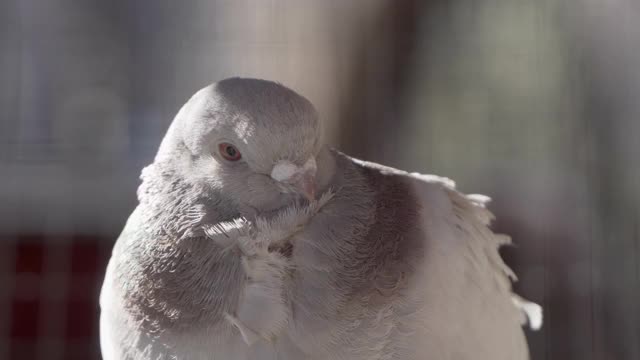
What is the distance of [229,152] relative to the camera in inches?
54.9

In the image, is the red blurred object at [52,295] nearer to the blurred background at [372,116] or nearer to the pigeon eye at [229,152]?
the blurred background at [372,116]

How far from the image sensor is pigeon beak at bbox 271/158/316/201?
1341mm

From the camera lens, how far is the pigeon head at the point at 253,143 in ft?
4.41

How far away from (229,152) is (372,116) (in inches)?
60.4

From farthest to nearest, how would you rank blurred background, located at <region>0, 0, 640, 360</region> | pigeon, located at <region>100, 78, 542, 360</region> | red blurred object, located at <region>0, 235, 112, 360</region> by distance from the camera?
red blurred object, located at <region>0, 235, 112, 360</region>, blurred background, located at <region>0, 0, 640, 360</region>, pigeon, located at <region>100, 78, 542, 360</region>

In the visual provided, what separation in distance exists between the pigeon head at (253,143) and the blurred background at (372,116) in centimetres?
126

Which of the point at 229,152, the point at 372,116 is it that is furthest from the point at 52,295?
the point at 229,152

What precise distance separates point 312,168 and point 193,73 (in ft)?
5.00

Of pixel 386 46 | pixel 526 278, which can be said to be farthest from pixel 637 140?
pixel 386 46

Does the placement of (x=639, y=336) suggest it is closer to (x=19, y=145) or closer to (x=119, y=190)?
(x=119, y=190)

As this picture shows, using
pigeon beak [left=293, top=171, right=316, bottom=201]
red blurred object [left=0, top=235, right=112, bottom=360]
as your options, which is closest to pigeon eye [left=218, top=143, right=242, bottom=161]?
pigeon beak [left=293, top=171, right=316, bottom=201]

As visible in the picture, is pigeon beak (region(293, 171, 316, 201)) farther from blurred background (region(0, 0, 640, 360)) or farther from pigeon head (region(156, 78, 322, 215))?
blurred background (region(0, 0, 640, 360))

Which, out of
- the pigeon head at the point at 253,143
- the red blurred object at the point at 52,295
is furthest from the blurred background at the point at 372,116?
the pigeon head at the point at 253,143

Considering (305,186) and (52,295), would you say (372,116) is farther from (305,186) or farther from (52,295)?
(305,186)
